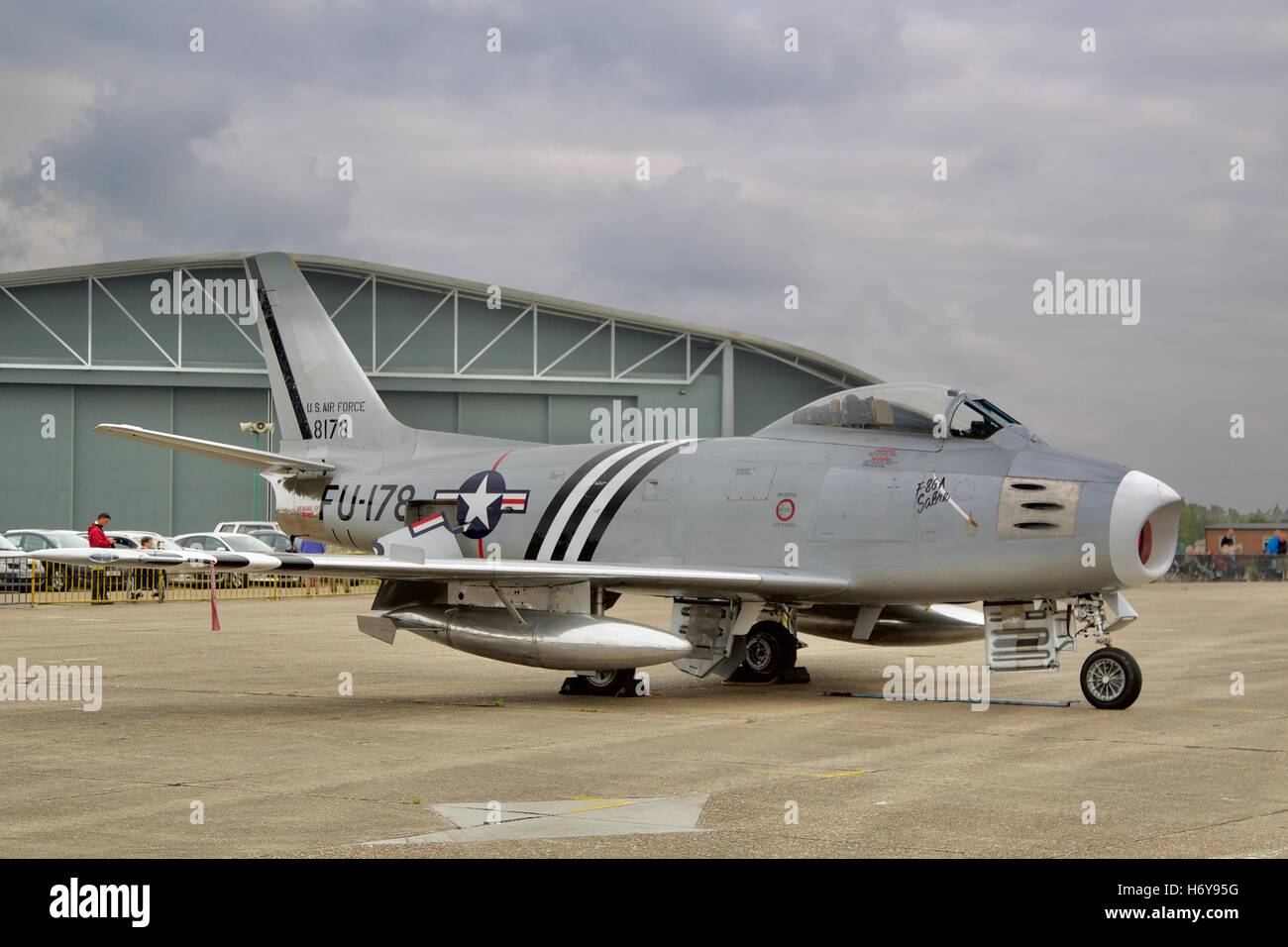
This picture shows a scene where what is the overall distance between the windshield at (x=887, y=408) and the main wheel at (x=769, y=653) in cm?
264

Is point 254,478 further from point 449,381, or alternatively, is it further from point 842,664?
point 842,664

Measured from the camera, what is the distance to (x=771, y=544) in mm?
14695

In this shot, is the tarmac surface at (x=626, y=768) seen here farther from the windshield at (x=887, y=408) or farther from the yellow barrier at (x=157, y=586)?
the yellow barrier at (x=157, y=586)

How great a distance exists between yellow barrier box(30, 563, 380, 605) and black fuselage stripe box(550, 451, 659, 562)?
17.8 m

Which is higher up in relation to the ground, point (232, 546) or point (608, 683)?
point (232, 546)

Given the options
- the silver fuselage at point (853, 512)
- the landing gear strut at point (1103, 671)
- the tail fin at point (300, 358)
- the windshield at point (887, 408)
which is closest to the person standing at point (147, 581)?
the tail fin at point (300, 358)

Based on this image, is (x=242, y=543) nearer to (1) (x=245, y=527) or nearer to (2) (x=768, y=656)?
(1) (x=245, y=527)

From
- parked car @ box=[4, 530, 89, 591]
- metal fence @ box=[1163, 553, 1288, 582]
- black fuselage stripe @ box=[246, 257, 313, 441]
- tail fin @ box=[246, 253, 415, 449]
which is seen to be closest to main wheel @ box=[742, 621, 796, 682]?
tail fin @ box=[246, 253, 415, 449]

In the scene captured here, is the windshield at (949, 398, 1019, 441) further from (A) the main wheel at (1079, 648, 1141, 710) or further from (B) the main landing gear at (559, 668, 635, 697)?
(B) the main landing gear at (559, 668, 635, 697)

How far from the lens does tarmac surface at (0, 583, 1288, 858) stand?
7.25 meters

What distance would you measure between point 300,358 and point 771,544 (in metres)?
8.16

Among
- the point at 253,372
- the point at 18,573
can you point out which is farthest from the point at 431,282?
the point at 18,573
